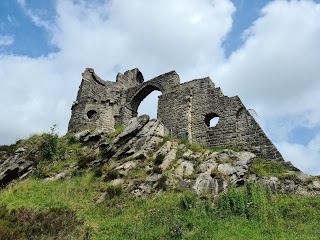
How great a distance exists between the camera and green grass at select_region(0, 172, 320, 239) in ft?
40.7

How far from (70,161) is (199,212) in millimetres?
11576

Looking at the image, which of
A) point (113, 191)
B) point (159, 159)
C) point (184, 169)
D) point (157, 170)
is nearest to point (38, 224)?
point (113, 191)

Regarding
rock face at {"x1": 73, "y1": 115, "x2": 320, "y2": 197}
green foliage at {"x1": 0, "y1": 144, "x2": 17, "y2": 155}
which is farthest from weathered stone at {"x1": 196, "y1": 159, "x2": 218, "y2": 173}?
green foliage at {"x1": 0, "y1": 144, "x2": 17, "y2": 155}

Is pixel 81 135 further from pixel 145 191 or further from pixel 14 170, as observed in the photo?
pixel 145 191

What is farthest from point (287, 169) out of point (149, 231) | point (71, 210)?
point (71, 210)

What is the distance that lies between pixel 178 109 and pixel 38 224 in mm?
14589

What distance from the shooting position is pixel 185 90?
26531 millimetres

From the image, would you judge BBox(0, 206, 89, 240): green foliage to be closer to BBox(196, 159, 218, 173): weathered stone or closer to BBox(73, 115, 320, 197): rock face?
BBox(73, 115, 320, 197): rock face

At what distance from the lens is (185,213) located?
14.3 meters

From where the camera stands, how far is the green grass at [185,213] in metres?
12.4

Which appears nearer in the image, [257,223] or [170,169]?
[257,223]

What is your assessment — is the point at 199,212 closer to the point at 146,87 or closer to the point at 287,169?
the point at 287,169

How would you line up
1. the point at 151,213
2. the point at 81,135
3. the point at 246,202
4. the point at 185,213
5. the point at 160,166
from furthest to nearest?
1. the point at 81,135
2. the point at 160,166
3. the point at 151,213
4. the point at 246,202
5. the point at 185,213

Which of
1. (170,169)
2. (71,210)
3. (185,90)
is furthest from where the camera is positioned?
(185,90)
